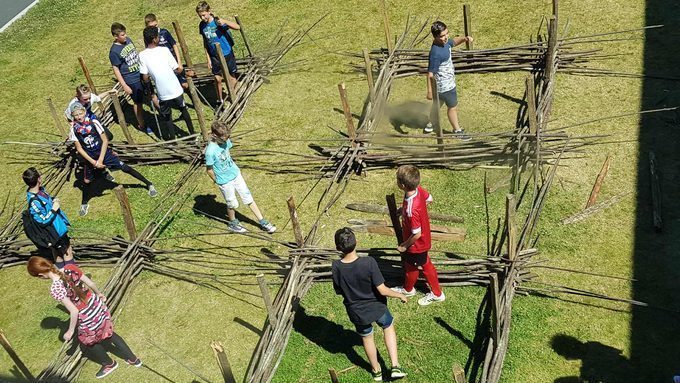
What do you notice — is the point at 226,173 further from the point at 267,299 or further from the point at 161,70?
the point at 161,70

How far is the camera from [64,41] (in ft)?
48.0

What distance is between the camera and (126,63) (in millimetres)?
10516

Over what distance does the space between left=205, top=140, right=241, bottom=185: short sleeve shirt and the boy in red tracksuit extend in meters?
2.53

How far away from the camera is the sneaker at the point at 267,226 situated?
859 centimetres

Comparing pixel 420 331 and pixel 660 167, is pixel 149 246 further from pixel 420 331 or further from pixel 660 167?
pixel 660 167

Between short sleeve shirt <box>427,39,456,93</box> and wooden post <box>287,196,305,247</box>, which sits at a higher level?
short sleeve shirt <box>427,39,456,93</box>

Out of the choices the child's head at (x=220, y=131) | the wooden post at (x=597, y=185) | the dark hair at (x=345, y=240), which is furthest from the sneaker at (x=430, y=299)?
the child's head at (x=220, y=131)

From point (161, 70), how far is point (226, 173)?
270cm

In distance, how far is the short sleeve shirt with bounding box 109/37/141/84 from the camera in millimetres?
10391

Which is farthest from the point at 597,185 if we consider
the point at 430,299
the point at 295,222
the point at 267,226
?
the point at 267,226

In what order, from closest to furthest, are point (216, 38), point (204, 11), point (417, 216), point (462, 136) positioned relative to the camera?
1. point (417, 216)
2. point (462, 136)
3. point (204, 11)
4. point (216, 38)

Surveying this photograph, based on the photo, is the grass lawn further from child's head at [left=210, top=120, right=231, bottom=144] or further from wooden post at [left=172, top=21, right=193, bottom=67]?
child's head at [left=210, top=120, right=231, bottom=144]

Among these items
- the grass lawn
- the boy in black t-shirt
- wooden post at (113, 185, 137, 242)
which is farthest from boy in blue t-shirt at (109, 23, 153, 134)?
the boy in black t-shirt

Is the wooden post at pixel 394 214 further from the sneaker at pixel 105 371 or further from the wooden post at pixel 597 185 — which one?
the sneaker at pixel 105 371
